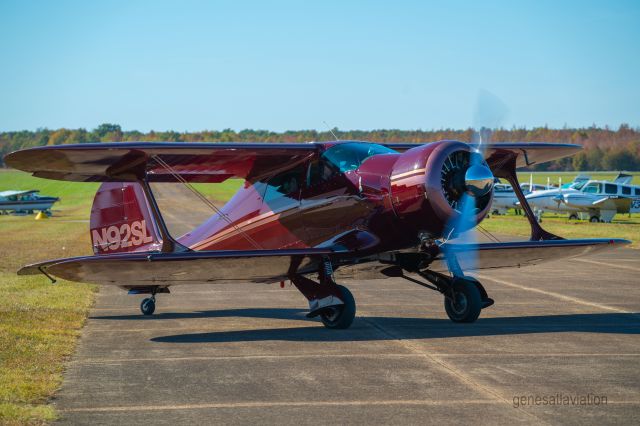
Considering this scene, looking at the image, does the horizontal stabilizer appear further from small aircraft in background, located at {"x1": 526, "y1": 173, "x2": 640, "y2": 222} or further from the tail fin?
small aircraft in background, located at {"x1": 526, "y1": 173, "x2": 640, "y2": 222}

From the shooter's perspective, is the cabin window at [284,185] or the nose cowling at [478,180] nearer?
the nose cowling at [478,180]

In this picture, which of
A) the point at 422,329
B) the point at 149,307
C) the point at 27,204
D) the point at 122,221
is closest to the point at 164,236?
the point at 149,307

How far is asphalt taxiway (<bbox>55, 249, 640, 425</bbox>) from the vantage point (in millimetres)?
7266

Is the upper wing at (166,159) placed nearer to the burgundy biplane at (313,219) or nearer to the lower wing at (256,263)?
the burgundy biplane at (313,219)

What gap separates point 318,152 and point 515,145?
3.93m

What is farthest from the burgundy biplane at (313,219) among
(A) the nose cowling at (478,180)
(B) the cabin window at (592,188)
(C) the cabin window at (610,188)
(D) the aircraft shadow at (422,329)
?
(C) the cabin window at (610,188)

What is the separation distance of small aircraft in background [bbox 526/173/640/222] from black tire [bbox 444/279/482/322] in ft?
127

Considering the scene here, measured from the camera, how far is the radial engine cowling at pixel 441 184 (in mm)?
11219

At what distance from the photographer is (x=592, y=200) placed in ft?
163

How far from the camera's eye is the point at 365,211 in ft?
39.7

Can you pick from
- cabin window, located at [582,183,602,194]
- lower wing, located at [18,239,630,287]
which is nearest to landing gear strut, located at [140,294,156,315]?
lower wing, located at [18,239,630,287]

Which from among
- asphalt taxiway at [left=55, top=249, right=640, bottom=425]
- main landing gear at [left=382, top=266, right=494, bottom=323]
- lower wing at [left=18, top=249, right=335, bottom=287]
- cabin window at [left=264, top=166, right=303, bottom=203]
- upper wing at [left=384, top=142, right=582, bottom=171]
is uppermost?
upper wing at [left=384, top=142, right=582, bottom=171]

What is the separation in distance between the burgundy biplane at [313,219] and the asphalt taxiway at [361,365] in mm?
795

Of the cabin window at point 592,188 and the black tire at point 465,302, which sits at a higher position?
the cabin window at point 592,188
